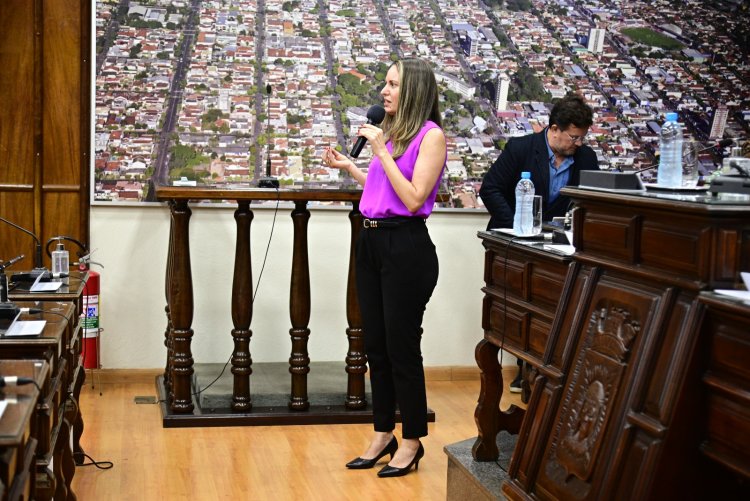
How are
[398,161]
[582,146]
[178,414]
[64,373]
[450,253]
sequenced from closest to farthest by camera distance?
1. [64,373]
2. [398,161]
3. [178,414]
4. [582,146]
5. [450,253]

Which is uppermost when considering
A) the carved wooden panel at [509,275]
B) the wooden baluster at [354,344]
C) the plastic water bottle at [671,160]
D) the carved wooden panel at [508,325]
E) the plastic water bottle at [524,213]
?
the plastic water bottle at [671,160]

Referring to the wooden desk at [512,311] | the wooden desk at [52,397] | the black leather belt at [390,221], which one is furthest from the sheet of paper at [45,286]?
the wooden desk at [512,311]

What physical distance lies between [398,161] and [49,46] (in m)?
2.47

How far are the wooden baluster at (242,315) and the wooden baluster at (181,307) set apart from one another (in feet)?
0.73

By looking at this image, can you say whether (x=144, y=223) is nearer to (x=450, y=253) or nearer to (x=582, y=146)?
(x=450, y=253)

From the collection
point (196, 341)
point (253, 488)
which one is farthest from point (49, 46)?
point (253, 488)

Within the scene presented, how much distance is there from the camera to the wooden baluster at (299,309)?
491cm

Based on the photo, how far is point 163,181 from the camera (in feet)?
18.1

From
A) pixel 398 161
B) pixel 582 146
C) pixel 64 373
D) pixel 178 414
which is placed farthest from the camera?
pixel 582 146

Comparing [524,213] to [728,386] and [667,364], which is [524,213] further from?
[728,386]

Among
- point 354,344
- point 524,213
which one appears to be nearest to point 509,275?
point 524,213

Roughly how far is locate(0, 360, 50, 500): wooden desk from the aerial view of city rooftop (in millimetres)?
2935

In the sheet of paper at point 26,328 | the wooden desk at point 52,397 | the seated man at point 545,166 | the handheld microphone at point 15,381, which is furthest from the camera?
the seated man at point 545,166

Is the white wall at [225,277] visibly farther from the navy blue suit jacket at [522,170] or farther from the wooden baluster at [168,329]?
the navy blue suit jacket at [522,170]
